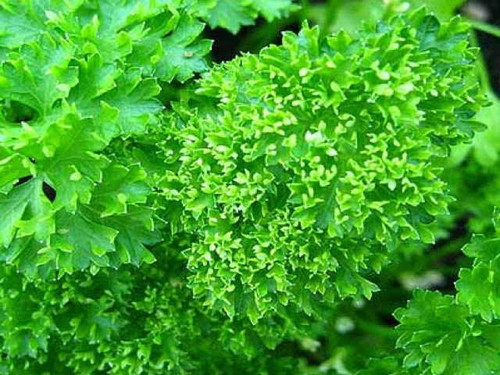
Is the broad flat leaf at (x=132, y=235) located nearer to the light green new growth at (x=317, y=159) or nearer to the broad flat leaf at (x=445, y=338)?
the light green new growth at (x=317, y=159)

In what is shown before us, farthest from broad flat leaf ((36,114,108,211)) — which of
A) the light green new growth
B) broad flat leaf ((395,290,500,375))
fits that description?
broad flat leaf ((395,290,500,375))

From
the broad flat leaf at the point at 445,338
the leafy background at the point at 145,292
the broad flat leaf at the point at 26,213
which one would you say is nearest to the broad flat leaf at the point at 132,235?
the leafy background at the point at 145,292

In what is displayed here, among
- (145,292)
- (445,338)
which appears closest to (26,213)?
(145,292)

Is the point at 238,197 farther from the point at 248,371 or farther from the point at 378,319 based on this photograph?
the point at 378,319

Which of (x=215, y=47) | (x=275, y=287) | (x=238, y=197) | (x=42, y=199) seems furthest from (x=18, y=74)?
(x=215, y=47)

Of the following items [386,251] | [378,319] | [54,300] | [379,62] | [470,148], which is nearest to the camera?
[379,62]

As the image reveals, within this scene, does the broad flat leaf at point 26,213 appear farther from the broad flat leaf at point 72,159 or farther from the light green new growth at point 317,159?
the light green new growth at point 317,159

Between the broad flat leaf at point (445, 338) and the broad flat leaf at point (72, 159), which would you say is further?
the broad flat leaf at point (445, 338)

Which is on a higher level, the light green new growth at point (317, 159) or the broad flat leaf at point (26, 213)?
the light green new growth at point (317, 159)

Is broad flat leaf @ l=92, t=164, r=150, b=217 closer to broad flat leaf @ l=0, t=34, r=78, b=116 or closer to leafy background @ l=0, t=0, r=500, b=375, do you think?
leafy background @ l=0, t=0, r=500, b=375

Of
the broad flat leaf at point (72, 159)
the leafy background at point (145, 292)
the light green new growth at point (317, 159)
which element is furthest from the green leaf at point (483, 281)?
the broad flat leaf at point (72, 159)

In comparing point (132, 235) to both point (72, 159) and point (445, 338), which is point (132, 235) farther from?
point (445, 338)
